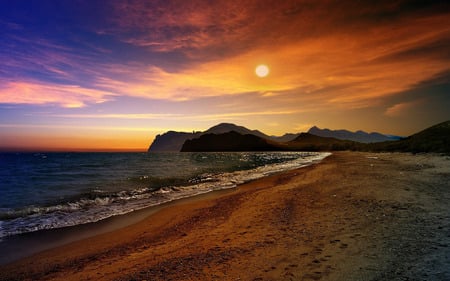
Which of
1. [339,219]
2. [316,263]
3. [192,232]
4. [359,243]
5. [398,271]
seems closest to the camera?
[398,271]

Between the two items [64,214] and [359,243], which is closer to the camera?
[359,243]

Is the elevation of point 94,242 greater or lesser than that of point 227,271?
lesser

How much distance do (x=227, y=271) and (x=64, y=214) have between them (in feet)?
42.3

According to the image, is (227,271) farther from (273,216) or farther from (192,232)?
(273,216)

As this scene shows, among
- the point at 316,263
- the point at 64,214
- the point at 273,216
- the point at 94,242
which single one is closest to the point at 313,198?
the point at 273,216

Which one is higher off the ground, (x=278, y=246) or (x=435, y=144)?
(x=435, y=144)

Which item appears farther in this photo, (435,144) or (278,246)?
(435,144)

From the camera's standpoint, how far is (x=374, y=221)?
9102 mm

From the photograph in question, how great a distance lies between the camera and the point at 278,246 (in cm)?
753

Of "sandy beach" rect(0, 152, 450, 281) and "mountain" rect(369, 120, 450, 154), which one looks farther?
"mountain" rect(369, 120, 450, 154)

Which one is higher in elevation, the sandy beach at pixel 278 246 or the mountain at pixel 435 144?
the mountain at pixel 435 144

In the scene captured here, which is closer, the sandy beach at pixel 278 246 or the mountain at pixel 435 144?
the sandy beach at pixel 278 246

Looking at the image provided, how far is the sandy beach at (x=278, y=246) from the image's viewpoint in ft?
19.4

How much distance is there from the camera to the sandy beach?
19.4 feet
